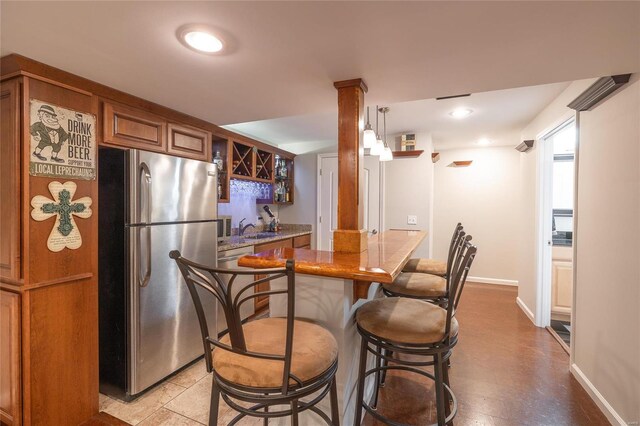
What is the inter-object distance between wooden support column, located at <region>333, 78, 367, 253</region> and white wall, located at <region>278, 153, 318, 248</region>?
2.73 meters

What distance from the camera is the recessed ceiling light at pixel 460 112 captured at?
3109mm

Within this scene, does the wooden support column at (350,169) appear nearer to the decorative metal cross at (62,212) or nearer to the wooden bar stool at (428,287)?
the wooden bar stool at (428,287)

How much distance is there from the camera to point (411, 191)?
4.10 m

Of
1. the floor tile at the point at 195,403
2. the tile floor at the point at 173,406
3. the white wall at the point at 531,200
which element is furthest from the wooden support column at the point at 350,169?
the white wall at the point at 531,200

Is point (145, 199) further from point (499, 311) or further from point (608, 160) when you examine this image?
point (499, 311)

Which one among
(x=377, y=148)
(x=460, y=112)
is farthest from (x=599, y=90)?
(x=377, y=148)

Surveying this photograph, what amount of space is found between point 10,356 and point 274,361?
1599mm

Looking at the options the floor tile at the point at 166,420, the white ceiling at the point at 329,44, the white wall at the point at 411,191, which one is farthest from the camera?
the white wall at the point at 411,191

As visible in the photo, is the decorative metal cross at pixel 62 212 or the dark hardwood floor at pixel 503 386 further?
the dark hardwood floor at pixel 503 386

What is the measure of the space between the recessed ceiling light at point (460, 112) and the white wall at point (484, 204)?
1.93 m

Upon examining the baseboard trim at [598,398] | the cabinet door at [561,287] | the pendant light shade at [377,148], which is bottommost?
the baseboard trim at [598,398]

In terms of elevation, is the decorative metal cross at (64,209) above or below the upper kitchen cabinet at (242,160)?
below

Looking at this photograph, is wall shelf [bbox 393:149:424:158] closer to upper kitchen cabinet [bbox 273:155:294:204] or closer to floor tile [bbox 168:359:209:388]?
upper kitchen cabinet [bbox 273:155:294:204]

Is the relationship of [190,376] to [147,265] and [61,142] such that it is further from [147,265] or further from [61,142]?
[61,142]
